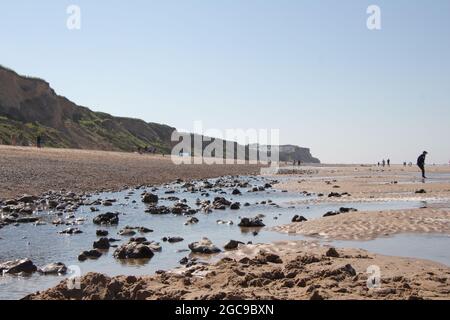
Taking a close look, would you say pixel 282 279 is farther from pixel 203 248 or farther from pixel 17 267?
pixel 17 267

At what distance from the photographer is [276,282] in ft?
28.3

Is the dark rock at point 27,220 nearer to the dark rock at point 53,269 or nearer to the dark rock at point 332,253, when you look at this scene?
the dark rock at point 53,269

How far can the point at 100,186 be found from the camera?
31781 millimetres

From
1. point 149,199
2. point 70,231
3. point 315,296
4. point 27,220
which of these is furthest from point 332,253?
point 149,199

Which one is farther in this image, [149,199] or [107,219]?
[149,199]

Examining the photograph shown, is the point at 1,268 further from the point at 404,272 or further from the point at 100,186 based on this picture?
the point at 100,186

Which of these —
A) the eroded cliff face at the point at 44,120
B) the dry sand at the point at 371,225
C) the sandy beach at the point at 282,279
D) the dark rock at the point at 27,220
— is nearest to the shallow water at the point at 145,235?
the dark rock at the point at 27,220

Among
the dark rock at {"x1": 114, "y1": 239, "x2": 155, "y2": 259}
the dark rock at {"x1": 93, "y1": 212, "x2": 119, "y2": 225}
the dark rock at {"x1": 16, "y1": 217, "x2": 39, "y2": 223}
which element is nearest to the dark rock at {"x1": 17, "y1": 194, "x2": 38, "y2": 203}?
the dark rock at {"x1": 16, "y1": 217, "x2": 39, "y2": 223}

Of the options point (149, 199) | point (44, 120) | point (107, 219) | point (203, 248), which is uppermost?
point (44, 120)

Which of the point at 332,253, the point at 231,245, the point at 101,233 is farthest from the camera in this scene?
the point at 101,233

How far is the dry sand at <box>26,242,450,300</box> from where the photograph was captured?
7820 mm

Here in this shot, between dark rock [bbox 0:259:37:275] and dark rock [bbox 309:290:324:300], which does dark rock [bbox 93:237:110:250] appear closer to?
dark rock [bbox 0:259:37:275]

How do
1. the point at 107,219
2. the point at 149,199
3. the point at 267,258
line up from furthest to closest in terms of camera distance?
the point at 149,199 → the point at 107,219 → the point at 267,258

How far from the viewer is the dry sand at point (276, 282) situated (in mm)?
7820
